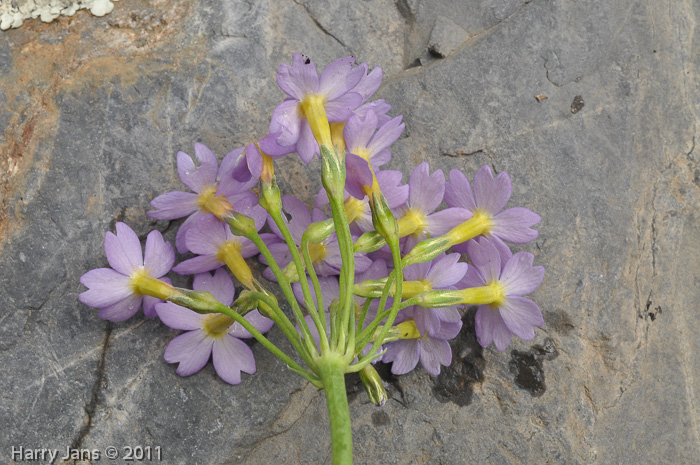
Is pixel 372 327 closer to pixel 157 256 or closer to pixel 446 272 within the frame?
pixel 446 272

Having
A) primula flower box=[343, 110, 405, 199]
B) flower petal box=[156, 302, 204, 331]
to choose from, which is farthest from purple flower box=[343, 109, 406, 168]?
flower petal box=[156, 302, 204, 331]

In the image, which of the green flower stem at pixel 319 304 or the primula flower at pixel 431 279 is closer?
the green flower stem at pixel 319 304

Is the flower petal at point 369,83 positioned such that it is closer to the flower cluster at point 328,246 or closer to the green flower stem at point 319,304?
the flower cluster at point 328,246

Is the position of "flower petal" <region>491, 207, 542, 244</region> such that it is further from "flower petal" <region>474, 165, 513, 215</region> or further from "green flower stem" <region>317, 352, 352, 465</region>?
"green flower stem" <region>317, 352, 352, 465</region>

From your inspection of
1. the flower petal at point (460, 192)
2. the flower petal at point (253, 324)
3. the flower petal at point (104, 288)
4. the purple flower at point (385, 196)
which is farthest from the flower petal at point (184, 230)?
the flower petal at point (460, 192)

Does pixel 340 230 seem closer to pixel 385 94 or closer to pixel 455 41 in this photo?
pixel 385 94

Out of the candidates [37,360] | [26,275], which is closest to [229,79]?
[26,275]

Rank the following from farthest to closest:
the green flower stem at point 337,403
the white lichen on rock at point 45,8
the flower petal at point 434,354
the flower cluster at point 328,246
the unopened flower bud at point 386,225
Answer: the white lichen on rock at point 45,8 → the flower petal at point 434,354 → the flower cluster at point 328,246 → the unopened flower bud at point 386,225 → the green flower stem at point 337,403

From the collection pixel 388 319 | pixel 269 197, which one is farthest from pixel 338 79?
pixel 388 319

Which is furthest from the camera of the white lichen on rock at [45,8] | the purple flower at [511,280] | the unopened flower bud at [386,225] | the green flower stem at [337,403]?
the white lichen on rock at [45,8]
